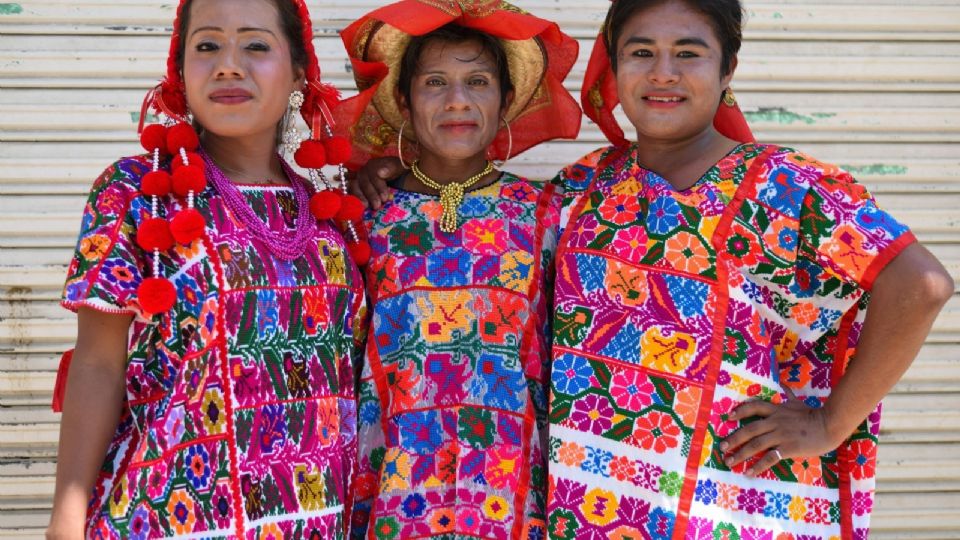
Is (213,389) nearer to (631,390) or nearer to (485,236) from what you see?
(485,236)

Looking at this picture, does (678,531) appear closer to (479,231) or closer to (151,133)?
(479,231)

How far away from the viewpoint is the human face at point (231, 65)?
2.42m

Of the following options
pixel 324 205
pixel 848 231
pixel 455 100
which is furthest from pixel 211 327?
pixel 848 231

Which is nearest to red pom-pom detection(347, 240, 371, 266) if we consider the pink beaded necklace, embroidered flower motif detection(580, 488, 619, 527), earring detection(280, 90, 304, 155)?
the pink beaded necklace

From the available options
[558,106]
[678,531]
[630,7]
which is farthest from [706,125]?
[678,531]

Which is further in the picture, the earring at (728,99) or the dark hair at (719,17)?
the earring at (728,99)

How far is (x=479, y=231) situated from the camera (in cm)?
274

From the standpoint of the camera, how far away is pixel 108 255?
2.19 meters

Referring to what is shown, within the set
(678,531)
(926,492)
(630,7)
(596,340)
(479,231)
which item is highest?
(630,7)

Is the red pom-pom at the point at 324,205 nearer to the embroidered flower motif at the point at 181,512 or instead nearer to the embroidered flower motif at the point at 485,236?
the embroidered flower motif at the point at 485,236

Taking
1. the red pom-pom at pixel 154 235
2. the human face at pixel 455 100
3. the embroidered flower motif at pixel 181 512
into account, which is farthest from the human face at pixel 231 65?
the embroidered flower motif at pixel 181 512

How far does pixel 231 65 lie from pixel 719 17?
49.4 inches

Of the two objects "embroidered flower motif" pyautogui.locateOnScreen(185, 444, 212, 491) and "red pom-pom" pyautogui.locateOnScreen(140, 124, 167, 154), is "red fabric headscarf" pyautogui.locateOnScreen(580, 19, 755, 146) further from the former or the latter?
"embroidered flower motif" pyautogui.locateOnScreen(185, 444, 212, 491)

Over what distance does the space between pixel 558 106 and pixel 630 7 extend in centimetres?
52
